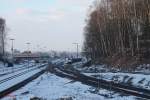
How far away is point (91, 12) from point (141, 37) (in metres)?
34.5

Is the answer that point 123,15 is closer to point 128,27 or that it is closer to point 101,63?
point 128,27

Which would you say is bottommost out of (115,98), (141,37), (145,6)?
(115,98)

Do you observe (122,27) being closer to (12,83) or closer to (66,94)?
(12,83)

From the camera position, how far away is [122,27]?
69.9m

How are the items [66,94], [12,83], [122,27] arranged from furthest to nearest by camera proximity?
[122,27]
[12,83]
[66,94]

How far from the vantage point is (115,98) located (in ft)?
76.6

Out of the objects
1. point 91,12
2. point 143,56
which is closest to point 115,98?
point 143,56

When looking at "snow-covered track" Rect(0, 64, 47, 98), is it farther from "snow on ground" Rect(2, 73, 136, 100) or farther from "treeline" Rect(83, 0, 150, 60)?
"treeline" Rect(83, 0, 150, 60)

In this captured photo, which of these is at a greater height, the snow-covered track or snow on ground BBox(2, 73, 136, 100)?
snow on ground BBox(2, 73, 136, 100)

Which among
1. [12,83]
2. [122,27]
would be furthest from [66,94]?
[122,27]

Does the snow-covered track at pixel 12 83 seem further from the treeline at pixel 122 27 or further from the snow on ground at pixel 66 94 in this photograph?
the treeline at pixel 122 27

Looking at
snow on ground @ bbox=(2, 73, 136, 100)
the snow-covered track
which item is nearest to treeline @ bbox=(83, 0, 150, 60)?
the snow-covered track

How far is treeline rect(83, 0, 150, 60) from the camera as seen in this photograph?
62.3m

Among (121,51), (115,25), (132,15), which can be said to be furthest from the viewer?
(115,25)
